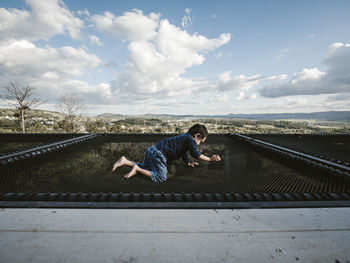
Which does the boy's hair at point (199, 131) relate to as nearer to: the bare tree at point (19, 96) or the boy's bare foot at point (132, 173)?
the boy's bare foot at point (132, 173)

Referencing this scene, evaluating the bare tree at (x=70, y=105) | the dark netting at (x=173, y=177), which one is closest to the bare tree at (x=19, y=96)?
the bare tree at (x=70, y=105)

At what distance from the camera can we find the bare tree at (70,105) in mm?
13383

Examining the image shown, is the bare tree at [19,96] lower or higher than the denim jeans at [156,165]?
higher

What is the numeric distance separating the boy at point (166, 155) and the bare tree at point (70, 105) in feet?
46.8

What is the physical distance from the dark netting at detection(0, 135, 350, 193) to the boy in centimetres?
8

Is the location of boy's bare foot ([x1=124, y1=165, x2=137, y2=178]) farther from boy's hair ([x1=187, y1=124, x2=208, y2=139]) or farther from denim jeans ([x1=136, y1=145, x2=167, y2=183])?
boy's hair ([x1=187, y1=124, x2=208, y2=139])

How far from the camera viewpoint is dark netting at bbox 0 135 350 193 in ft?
3.40

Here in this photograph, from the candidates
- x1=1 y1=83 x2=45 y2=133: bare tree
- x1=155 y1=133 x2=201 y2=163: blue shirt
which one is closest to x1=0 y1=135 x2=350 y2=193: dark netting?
x1=155 y1=133 x2=201 y2=163: blue shirt

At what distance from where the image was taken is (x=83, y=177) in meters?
1.25

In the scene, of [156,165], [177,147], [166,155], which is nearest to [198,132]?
[177,147]

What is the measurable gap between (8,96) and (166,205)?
51.7 feet

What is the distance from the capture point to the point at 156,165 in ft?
5.18

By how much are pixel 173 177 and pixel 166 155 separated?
402mm

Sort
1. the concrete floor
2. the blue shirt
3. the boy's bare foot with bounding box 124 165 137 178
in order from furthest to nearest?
1. the blue shirt
2. the boy's bare foot with bounding box 124 165 137 178
3. the concrete floor
